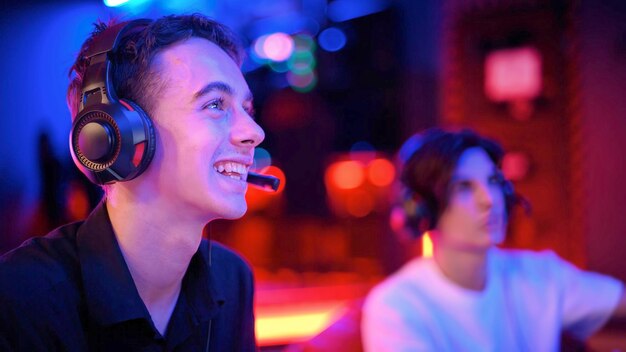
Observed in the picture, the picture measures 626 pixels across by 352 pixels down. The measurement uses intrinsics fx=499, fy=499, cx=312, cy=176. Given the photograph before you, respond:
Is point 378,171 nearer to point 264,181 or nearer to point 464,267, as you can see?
point 464,267

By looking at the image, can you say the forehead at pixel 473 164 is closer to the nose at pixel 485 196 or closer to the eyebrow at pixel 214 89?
the nose at pixel 485 196

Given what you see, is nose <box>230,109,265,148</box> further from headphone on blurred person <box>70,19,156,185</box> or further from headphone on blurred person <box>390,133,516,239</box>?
headphone on blurred person <box>390,133,516,239</box>

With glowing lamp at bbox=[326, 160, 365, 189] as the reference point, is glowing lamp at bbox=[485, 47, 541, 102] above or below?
above

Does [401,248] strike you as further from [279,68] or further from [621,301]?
[279,68]

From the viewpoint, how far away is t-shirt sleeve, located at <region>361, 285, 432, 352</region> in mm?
1301

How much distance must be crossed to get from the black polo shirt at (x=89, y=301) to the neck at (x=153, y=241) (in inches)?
0.8

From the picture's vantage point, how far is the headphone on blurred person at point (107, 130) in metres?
0.89

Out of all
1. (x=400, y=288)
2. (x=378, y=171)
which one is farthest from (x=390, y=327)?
(x=378, y=171)

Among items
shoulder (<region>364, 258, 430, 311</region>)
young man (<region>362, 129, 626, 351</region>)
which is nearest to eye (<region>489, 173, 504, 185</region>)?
young man (<region>362, 129, 626, 351</region>)

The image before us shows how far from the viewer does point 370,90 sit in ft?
24.6

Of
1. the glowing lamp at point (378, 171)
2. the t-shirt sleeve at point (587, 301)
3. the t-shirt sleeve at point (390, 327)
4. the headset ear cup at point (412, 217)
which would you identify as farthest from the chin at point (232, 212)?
the glowing lamp at point (378, 171)

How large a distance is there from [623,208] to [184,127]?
9.09ft

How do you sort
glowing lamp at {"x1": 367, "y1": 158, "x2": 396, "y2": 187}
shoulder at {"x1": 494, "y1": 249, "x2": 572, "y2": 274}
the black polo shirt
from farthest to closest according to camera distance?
glowing lamp at {"x1": 367, "y1": 158, "x2": 396, "y2": 187}
shoulder at {"x1": 494, "y1": 249, "x2": 572, "y2": 274}
the black polo shirt

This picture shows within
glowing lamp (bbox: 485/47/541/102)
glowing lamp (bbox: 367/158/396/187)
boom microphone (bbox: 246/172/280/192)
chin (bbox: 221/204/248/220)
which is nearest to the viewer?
chin (bbox: 221/204/248/220)
